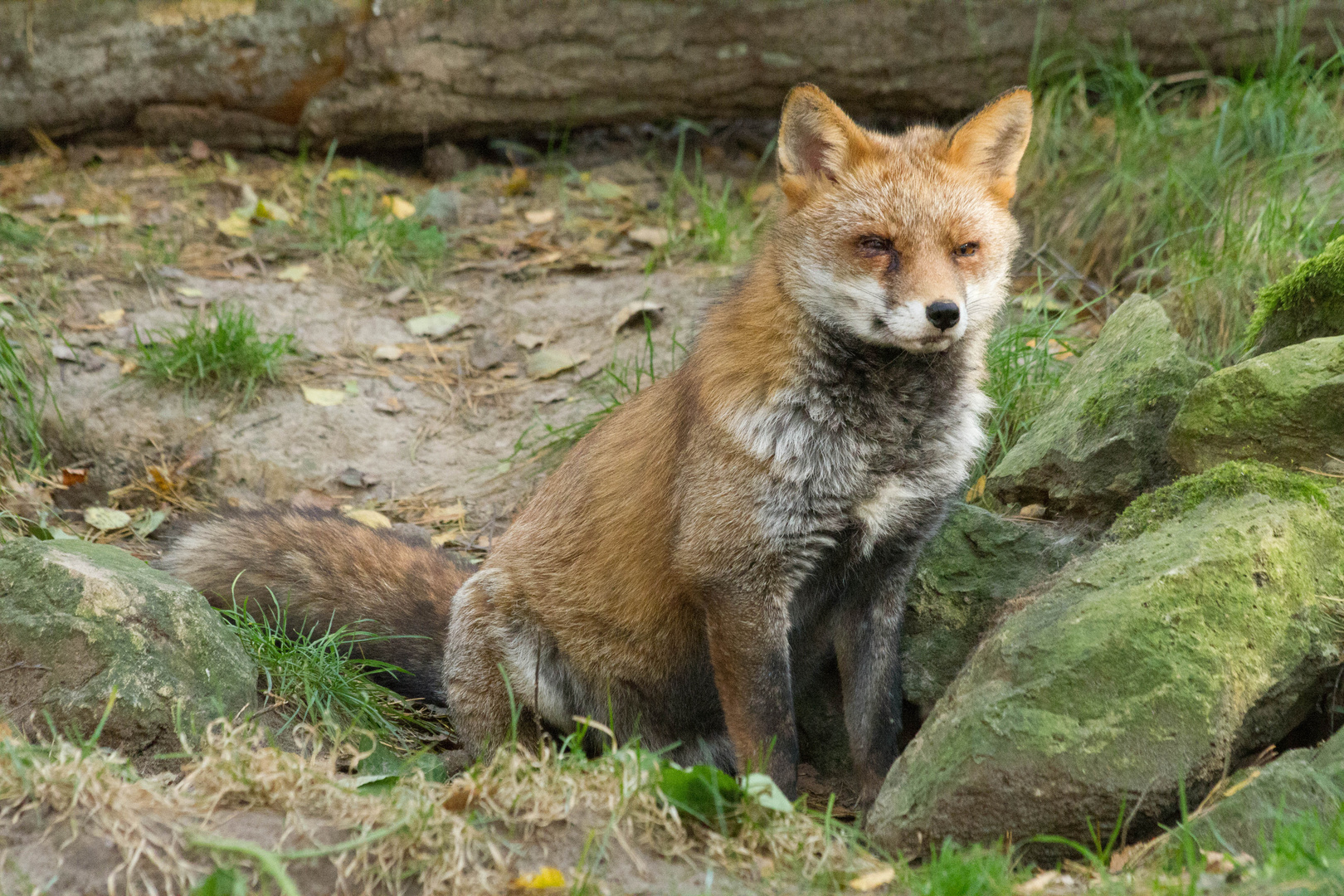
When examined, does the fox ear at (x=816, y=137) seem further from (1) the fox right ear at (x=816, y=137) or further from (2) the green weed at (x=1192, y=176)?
(2) the green weed at (x=1192, y=176)

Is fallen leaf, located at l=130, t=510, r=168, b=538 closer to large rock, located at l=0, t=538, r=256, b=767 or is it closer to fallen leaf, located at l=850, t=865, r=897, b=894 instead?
large rock, located at l=0, t=538, r=256, b=767

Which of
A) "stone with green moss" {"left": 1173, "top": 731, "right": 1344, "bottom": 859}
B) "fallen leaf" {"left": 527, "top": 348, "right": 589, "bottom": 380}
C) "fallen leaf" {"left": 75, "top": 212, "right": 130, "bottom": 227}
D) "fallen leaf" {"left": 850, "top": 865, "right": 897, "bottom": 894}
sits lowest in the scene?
"fallen leaf" {"left": 527, "top": 348, "right": 589, "bottom": 380}

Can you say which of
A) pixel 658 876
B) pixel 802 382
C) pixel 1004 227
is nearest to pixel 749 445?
pixel 802 382

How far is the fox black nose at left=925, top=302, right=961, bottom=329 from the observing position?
3.57 m

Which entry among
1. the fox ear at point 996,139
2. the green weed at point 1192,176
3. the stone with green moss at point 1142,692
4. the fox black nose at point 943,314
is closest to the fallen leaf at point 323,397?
the fox ear at point 996,139

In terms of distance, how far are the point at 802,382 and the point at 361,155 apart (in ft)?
19.9

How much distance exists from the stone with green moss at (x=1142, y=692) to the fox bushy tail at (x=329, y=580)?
2296 millimetres

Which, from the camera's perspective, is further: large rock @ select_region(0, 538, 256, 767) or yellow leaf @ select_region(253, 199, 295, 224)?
yellow leaf @ select_region(253, 199, 295, 224)

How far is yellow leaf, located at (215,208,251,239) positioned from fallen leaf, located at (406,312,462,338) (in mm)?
1451

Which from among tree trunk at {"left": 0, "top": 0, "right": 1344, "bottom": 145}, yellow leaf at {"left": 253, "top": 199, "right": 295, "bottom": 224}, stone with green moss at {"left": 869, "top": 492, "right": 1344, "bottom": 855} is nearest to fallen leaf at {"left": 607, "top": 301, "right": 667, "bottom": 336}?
tree trunk at {"left": 0, "top": 0, "right": 1344, "bottom": 145}

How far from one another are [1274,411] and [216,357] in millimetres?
5472

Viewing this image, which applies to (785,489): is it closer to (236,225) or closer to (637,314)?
(637,314)

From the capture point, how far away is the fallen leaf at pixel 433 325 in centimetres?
746

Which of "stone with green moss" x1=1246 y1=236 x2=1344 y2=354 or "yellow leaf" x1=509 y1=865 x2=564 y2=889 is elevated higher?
"stone with green moss" x1=1246 y1=236 x2=1344 y2=354
